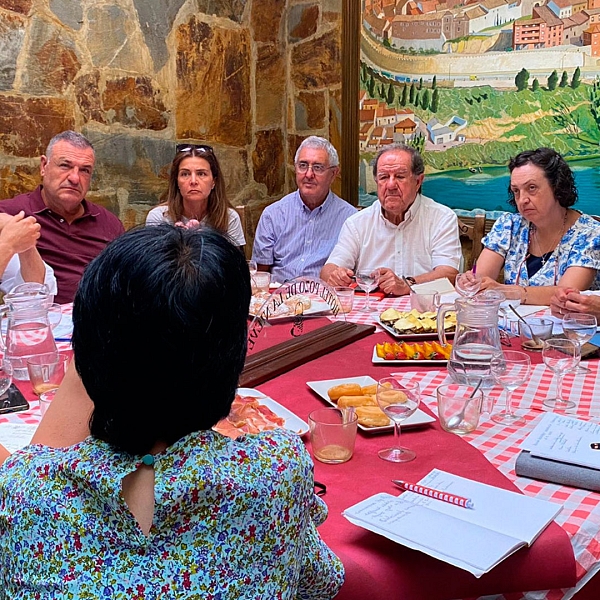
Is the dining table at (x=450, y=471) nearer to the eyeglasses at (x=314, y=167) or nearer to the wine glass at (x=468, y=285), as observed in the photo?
the wine glass at (x=468, y=285)

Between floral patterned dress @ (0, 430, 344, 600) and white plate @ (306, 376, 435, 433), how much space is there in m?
0.67

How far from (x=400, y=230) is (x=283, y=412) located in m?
2.25

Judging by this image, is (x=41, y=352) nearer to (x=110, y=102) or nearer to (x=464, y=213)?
(x=110, y=102)

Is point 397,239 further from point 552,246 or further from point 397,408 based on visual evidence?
point 397,408

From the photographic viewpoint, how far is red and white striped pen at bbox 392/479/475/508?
44.3 inches

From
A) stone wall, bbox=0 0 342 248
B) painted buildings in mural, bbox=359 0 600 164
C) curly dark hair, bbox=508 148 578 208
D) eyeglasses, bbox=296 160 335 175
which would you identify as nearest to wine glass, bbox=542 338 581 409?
curly dark hair, bbox=508 148 578 208

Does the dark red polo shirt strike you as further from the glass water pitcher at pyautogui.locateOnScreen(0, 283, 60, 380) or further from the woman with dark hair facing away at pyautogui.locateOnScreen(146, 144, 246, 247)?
the glass water pitcher at pyautogui.locateOnScreen(0, 283, 60, 380)

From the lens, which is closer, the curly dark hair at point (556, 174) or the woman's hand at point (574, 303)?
the woman's hand at point (574, 303)

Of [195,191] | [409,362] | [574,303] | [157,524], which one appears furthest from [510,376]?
[195,191]

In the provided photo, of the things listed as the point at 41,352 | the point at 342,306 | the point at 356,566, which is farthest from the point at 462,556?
the point at 342,306

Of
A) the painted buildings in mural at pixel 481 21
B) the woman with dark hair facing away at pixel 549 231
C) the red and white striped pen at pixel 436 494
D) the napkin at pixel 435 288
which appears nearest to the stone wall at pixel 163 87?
the painted buildings in mural at pixel 481 21

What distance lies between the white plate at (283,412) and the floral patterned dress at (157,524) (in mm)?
611

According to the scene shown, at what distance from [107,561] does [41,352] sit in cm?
121

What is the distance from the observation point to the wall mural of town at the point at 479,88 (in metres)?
3.52
